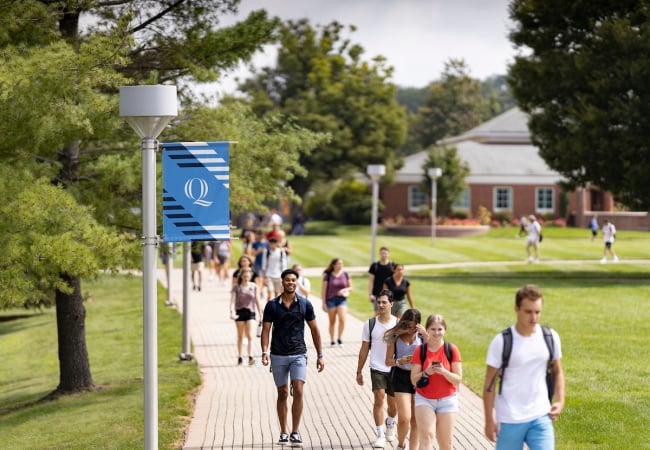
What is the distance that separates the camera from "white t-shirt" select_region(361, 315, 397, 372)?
11.7 metres

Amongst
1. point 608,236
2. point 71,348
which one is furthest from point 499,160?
point 71,348

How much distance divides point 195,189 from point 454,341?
1180 centimetres

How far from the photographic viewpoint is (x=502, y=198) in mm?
72000

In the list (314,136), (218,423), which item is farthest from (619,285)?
(218,423)

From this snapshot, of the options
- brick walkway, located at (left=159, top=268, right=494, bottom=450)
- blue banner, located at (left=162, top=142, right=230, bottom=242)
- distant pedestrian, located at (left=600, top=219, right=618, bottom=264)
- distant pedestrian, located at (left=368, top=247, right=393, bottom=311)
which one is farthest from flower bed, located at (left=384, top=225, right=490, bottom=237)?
blue banner, located at (left=162, top=142, right=230, bottom=242)

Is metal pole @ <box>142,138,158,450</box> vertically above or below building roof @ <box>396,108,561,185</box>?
below

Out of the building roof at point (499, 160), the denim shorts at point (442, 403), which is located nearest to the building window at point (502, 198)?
the building roof at point (499, 160)

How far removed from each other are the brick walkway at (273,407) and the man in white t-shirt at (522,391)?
3.95 m

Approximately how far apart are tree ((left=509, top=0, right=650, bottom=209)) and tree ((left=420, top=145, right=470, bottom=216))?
2614cm

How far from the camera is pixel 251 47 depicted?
18891 mm

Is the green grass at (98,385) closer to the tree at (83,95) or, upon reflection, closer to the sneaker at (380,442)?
the tree at (83,95)

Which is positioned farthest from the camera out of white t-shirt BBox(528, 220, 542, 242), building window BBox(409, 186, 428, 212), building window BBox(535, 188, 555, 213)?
building window BBox(409, 186, 428, 212)

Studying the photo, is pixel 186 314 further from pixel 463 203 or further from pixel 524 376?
pixel 463 203

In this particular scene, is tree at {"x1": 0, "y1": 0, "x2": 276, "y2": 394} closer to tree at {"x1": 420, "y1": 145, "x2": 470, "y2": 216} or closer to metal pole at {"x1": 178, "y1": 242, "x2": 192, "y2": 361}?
metal pole at {"x1": 178, "y1": 242, "x2": 192, "y2": 361}
